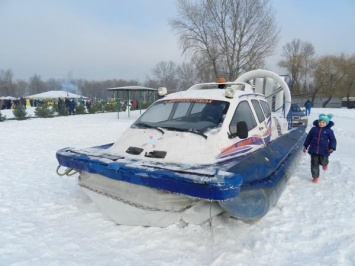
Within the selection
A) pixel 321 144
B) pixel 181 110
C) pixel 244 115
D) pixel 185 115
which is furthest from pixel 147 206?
pixel 321 144

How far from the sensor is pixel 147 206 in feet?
12.4

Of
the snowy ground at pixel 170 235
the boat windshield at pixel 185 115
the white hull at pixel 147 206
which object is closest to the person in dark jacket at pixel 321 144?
the snowy ground at pixel 170 235

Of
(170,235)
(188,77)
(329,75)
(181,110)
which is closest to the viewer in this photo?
(170,235)

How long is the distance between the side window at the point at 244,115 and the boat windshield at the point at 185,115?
197 mm

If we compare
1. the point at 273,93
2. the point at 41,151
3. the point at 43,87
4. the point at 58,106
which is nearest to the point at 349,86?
the point at 58,106

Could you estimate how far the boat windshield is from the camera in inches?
177

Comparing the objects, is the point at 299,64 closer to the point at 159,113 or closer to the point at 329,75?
the point at 329,75

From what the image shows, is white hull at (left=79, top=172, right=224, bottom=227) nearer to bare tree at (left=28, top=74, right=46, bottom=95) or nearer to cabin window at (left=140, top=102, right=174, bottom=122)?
cabin window at (left=140, top=102, right=174, bottom=122)

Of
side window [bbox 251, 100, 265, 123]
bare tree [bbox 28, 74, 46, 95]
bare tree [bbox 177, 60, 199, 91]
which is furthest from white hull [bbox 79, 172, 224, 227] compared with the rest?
bare tree [bbox 28, 74, 46, 95]

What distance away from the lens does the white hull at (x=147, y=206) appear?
3.66 m

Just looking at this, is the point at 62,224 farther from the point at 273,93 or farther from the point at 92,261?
the point at 273,93

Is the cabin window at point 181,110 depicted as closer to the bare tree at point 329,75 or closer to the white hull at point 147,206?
the white hull at point 147,206

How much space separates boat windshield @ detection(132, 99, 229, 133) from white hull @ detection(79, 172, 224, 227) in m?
1.05

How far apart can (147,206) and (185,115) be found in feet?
5.71
